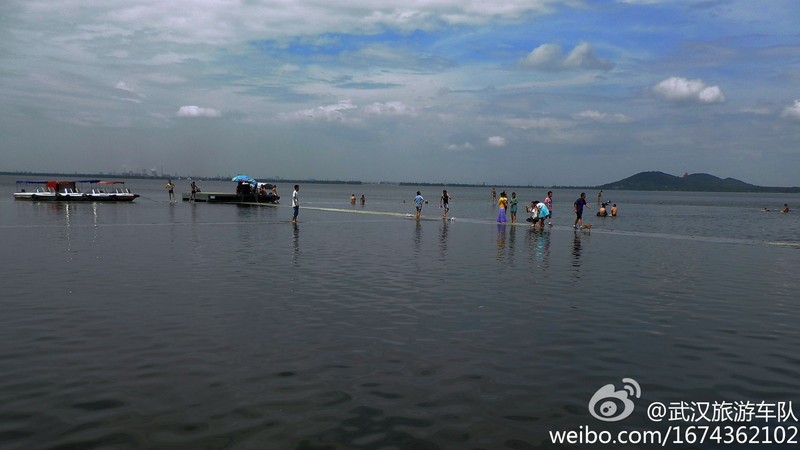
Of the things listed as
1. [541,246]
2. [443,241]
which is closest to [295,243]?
[443,241]

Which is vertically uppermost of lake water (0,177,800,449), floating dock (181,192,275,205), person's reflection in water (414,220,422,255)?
floating dock (181,192,275,205)

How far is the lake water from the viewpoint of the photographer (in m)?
6.48

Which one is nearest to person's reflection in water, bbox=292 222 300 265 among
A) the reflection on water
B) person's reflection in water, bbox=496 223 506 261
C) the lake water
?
the lake water

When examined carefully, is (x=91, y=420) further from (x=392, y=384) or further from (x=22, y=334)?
(x=22, y=334)

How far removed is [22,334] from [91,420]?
14.4 feet

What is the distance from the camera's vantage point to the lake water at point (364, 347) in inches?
255

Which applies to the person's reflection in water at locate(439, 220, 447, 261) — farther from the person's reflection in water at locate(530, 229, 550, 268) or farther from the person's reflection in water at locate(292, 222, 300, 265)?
the person's reflection in water at locate(292, 222, 300, 265)

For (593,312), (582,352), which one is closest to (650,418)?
(582,352)

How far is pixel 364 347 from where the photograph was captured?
9.32m

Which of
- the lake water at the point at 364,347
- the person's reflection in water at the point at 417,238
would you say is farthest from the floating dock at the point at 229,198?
the lake water at the point at 364,347

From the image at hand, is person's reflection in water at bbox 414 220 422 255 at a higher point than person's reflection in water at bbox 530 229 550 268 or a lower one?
higher

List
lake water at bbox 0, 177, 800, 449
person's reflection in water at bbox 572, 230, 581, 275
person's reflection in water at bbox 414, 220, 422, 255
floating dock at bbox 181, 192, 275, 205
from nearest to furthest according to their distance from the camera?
lake water at bbox 0, 177, 800, 449 < person's reflection in water at bbox 572, 230, 581, 275 < person's reflection in water at bbox 414, 220, 422, 255 < floating dock at bbox 181, 192, 275, 205

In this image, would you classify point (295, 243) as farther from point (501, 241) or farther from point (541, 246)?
point (541, 246)

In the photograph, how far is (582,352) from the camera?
9.23m
